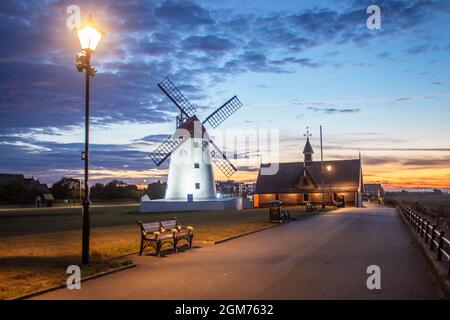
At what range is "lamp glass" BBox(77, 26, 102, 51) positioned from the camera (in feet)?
40.7

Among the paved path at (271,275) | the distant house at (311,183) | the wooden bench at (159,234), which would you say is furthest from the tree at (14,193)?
the paved path at (271,275)

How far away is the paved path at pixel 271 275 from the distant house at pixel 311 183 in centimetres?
5739

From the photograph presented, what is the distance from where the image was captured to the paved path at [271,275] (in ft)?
30.1

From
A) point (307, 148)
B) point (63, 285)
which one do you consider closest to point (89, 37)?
point (63, 285)

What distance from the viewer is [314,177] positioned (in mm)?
80188

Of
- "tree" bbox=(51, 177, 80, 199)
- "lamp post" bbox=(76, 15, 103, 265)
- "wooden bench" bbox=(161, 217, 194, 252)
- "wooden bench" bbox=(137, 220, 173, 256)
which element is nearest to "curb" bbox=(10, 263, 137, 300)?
"lamp post" bbox=(76, 15, 103, 265)

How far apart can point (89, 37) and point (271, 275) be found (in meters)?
7.66

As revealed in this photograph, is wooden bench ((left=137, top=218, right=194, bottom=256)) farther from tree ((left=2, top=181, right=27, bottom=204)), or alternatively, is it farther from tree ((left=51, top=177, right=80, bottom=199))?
tree ((left=51, top=177, right=80, bottom=199))

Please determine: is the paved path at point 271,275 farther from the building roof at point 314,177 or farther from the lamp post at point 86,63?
the building roof at point 314,177

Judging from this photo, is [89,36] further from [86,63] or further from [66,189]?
[66,189]

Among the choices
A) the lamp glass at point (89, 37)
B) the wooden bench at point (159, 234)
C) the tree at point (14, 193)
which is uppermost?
the lamp glass at point (89, 37)

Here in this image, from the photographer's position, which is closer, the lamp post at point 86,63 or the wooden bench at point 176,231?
the lamp post at point 86,63

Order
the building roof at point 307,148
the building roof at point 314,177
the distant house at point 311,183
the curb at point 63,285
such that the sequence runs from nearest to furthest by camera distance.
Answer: the curb at point 63,285
the distant house at point 311,183
the building roof at point 314,177
the building roof at point 307,148
